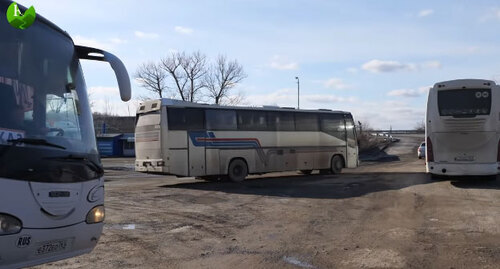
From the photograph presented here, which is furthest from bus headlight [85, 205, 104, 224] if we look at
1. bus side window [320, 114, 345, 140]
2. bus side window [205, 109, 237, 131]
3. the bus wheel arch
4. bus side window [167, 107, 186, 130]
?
the bus wheel arch

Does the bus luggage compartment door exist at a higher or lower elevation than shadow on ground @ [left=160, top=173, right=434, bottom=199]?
higher

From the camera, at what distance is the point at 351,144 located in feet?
82.7

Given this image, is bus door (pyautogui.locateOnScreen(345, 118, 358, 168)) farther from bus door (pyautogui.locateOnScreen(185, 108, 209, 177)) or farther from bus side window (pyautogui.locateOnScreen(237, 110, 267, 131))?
bus door (pyautogui.locateOnScreen(185, 108, 209, 177))

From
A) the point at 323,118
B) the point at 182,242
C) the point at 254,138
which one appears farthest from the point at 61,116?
the point at 323,118

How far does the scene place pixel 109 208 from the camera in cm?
1191

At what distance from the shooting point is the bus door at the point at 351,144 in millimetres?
25031

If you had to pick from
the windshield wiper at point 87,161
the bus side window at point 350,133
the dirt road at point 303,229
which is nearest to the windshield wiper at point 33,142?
the windshield wiper at point 87,161

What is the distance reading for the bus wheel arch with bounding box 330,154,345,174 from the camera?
24263 mm

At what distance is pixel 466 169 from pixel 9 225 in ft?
49.2

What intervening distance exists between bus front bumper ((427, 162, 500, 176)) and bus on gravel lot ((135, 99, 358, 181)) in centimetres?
747

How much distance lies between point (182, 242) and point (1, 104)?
475 centimetres

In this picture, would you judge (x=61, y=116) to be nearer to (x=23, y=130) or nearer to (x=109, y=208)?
(x=23, y=130)

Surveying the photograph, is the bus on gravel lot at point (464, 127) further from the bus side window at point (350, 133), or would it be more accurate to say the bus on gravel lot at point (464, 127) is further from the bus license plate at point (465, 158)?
the bus side window at point (350, 133)

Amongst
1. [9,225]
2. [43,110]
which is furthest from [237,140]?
[9,225]
